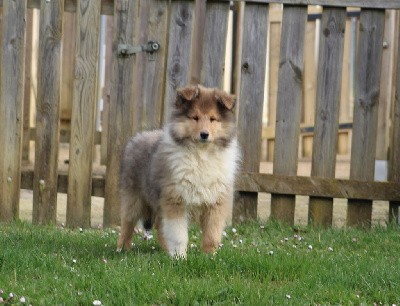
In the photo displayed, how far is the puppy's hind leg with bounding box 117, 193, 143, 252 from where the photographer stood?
23.4 ft

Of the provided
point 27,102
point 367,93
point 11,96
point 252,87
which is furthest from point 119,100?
point 27,102

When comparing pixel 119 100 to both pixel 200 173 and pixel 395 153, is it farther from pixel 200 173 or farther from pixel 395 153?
pixel 395 153

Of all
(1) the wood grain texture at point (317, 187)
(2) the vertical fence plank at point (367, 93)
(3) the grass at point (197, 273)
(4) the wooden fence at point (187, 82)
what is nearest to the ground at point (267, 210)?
(1) the wood grain texture at point (317, 187)

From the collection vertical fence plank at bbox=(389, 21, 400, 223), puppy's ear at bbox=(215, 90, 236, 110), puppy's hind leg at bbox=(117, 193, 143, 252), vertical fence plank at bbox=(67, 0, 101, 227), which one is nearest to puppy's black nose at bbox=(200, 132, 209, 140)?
puppy's ear at bbox=(215, 90, 236, 110)

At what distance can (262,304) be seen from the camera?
500cm

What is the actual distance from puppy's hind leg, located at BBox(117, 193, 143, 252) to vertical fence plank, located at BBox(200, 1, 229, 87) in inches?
61.5

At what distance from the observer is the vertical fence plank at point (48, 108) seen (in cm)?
820

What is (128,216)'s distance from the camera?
23.5ft

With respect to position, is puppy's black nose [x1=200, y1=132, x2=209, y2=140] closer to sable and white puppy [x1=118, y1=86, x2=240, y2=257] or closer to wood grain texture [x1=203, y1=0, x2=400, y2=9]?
sable and white puppy [x1=118, y1=86, x2=240, y2=257]

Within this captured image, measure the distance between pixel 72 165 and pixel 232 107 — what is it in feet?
7.28

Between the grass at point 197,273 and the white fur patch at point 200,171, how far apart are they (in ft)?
1.32

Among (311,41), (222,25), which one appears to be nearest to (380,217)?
(222,25)

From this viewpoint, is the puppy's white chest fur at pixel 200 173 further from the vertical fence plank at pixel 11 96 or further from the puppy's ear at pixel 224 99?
the vertical fence plank at pixel 11 96

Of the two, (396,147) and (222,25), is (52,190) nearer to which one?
(222,25)
